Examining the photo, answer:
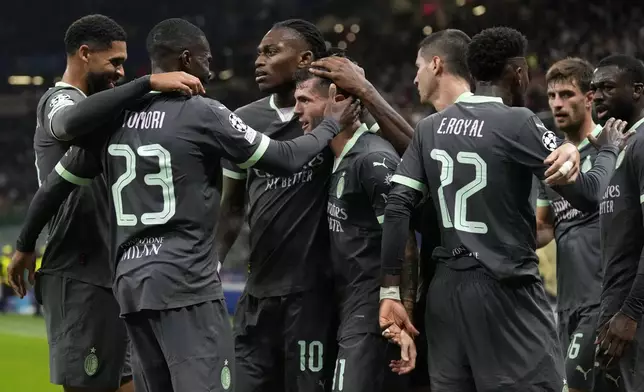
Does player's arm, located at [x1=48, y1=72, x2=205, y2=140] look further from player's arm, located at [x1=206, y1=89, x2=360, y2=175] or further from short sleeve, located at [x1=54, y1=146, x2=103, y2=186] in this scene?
short sleeve, located at [x1=54, y1=146, x2=103, y2=186]

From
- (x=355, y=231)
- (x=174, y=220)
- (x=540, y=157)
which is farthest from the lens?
(x=355, y=231)

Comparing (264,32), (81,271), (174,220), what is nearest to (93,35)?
(81,271)

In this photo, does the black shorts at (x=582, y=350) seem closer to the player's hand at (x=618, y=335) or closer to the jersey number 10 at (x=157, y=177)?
the player's hand at (x=618, y=335)

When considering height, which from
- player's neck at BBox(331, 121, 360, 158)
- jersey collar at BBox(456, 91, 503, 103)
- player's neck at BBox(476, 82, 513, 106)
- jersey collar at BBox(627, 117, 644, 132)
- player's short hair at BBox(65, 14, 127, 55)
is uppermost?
player's short hair at BBox(65, 14, 127, 55)

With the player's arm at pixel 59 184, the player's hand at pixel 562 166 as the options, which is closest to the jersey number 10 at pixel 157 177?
the player's arm at pixel 59 184

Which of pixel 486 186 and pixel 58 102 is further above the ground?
pixel 58 102

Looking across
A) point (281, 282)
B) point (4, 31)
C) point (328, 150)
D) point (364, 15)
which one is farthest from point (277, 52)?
point (4, 31)

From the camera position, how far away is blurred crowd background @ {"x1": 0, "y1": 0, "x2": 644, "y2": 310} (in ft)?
71.7

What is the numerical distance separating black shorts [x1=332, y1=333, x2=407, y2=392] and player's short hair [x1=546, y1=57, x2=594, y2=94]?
8.70 ft

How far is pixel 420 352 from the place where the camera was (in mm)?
6098

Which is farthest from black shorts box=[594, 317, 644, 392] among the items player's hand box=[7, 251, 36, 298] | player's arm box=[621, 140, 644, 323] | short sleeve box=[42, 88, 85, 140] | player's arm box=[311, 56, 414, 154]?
player's hand box=[7, 251, 36, 298]

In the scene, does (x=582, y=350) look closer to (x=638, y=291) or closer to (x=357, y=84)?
(x=638, y=291)

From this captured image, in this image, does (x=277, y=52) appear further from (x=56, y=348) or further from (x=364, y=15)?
(x=364, y=15)

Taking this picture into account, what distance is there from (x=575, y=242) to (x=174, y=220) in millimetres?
2990
